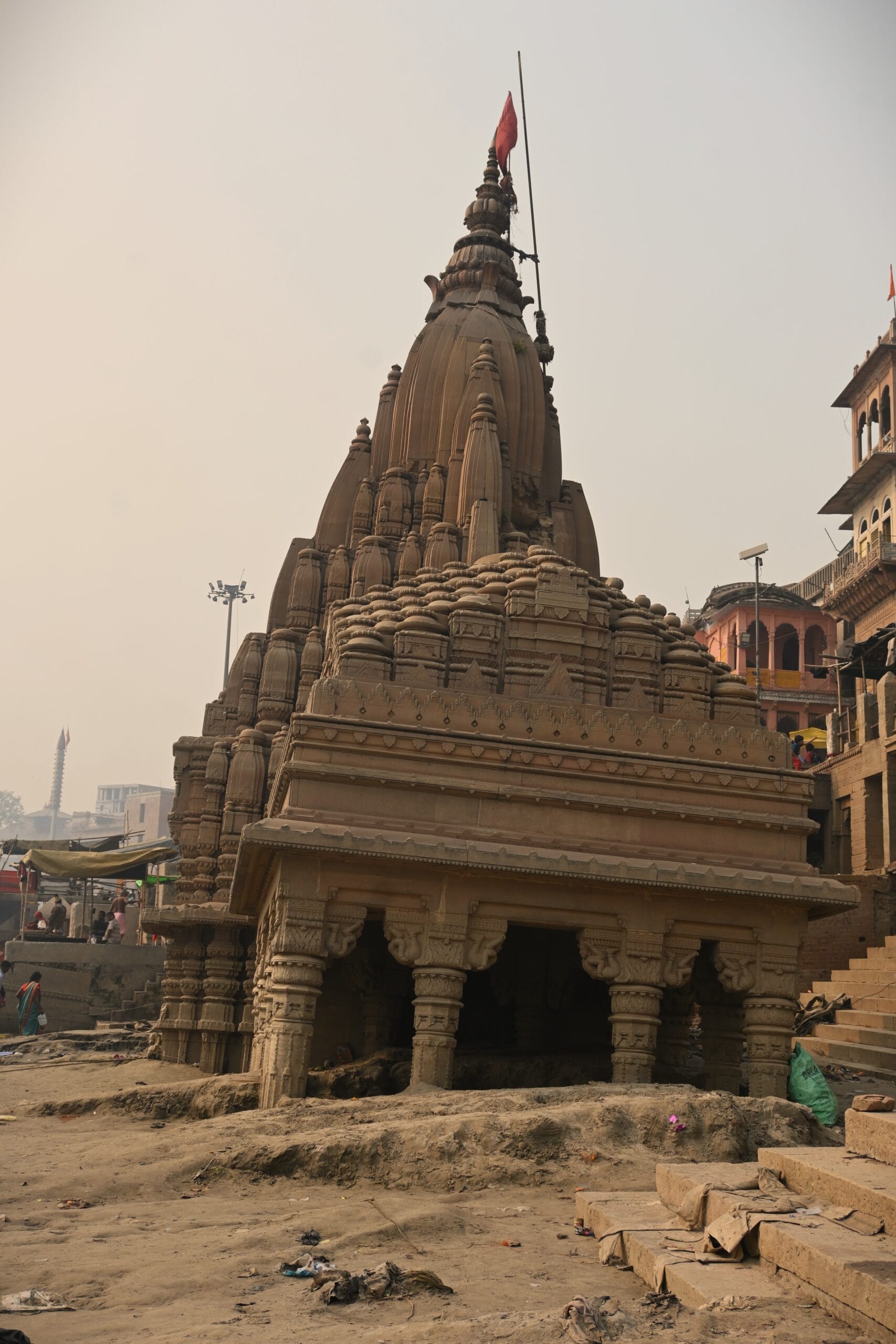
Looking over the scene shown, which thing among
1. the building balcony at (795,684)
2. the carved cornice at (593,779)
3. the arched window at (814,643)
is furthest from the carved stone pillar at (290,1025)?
the arched window at (814,643)

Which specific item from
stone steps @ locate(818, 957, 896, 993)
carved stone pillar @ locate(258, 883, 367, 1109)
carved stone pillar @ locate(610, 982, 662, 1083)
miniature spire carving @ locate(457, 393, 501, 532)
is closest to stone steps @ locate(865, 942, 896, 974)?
stone steps @ locate(818, 957, 896, 993)

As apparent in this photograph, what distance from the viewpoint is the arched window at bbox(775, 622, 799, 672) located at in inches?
2281

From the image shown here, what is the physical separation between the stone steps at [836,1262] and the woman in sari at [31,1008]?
23.4 metres

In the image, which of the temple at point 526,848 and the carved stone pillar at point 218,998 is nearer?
the temple at point 526,848

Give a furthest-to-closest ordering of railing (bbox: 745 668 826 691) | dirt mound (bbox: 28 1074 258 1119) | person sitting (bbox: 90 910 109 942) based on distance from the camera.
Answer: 1. railing (bbox: 745 668 826 691)
2. person sitting (bbox: 90 910 109 942)
3. dirt mound (bbox: 28 1074 258 1119)

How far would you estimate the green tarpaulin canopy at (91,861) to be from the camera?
3866cm

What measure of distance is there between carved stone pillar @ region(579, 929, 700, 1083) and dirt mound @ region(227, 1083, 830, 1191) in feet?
10.7

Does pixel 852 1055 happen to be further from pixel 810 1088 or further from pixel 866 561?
pixel 866 561

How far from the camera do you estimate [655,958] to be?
1391 cm

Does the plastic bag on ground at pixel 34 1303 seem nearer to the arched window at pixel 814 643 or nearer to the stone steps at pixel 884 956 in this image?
the stone steps at pixel 884 956

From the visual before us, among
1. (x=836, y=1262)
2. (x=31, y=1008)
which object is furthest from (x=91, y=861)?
(x=836, y=1262)

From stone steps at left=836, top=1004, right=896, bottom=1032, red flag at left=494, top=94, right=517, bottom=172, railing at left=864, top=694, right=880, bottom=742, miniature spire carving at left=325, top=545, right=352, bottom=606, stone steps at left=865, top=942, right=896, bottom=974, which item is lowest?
stone steps at left=836, top=1004, right=896, bottom=1032

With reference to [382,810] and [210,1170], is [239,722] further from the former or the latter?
[210,1170]

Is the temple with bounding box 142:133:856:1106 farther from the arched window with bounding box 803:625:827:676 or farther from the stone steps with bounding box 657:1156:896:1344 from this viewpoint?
the arched window with bounding box 803:625:827:676
